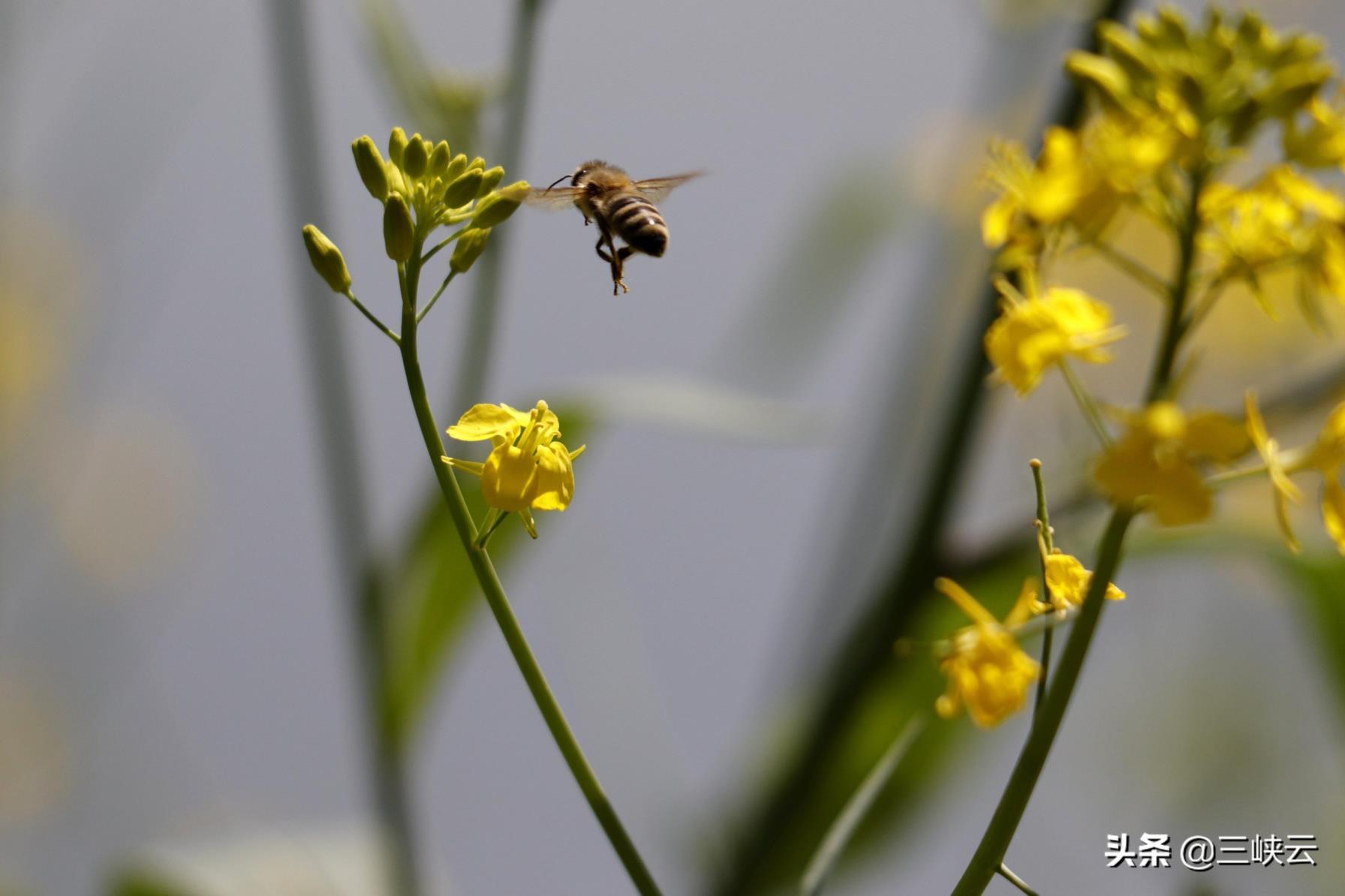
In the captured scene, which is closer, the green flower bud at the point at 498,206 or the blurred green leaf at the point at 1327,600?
the green flower bud at the point at 498,206

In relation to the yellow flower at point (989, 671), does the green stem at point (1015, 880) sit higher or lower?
lower

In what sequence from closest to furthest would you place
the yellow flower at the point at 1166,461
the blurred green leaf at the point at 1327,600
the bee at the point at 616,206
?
the yellow flower at the point at 1166,461 < the blurred green leaf at the point at 1327,600 < the bee at the point at 616,206

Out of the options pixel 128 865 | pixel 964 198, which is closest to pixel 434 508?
pixel 128 865

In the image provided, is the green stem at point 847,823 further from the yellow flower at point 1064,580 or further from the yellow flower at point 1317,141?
the yellow flower at point 1317,141

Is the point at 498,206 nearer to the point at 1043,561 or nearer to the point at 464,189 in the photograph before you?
the point at 464,189

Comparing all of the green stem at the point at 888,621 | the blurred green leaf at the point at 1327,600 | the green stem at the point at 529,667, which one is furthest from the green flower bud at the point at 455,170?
the blurred green leaf at the point at 1327,600

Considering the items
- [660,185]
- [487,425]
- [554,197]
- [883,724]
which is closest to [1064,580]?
[487,425]

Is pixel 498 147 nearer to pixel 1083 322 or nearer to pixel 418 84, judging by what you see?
pixel 418 84
